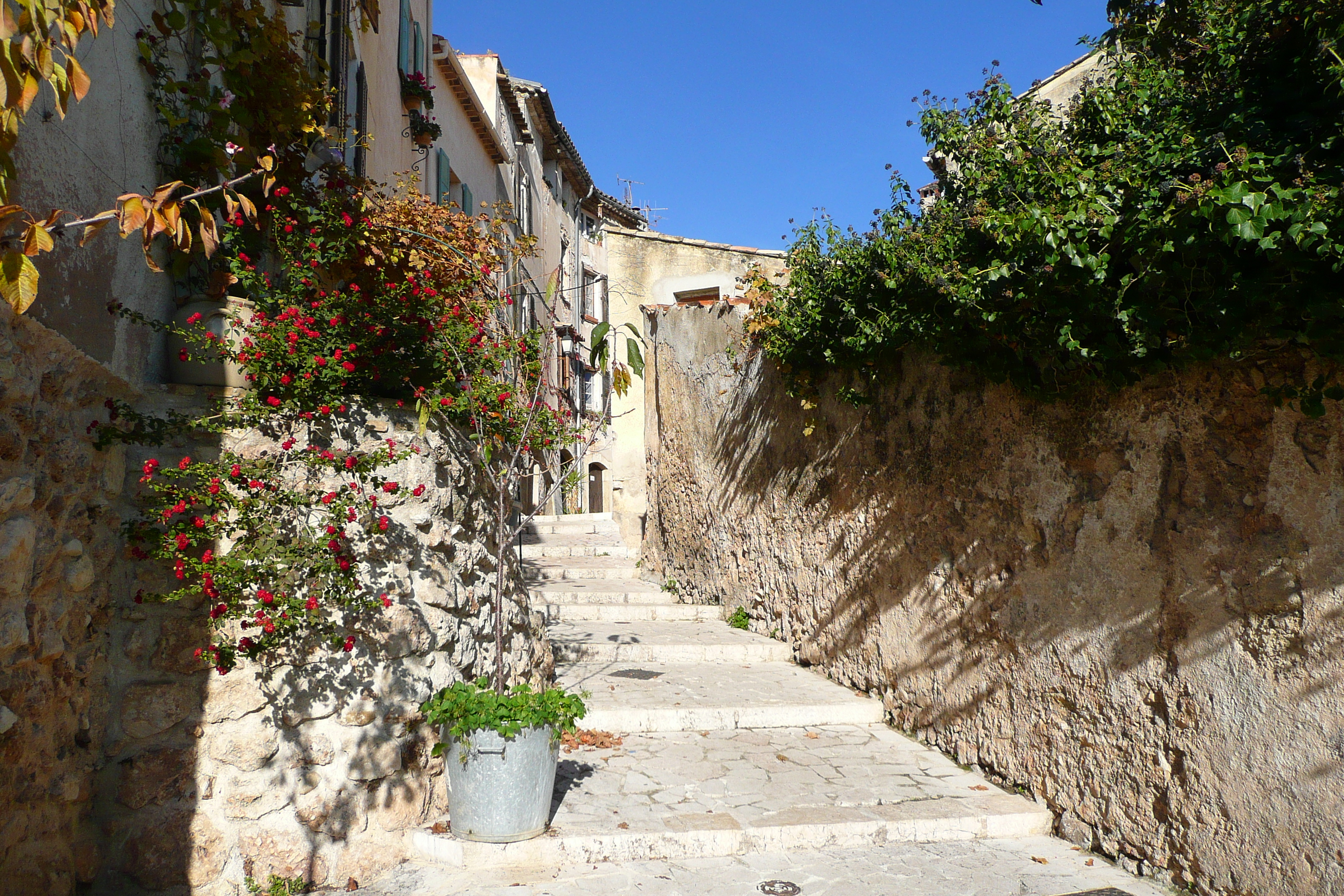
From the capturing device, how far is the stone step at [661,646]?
299 inches

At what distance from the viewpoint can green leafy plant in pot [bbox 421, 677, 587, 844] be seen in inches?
163

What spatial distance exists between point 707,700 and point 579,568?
4740 millimetres

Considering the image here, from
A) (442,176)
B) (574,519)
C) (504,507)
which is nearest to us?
(504,507)

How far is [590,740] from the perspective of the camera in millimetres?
5840

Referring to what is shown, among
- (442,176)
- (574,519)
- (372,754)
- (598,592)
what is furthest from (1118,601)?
(574,519)

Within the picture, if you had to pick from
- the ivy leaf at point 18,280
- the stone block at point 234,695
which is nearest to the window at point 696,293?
the stone block at point 234,695

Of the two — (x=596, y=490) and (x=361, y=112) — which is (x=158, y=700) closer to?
(x=361, y=112)

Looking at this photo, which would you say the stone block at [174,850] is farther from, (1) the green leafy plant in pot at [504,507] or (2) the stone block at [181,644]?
(1) the green leafy plant in pot at [504,507]

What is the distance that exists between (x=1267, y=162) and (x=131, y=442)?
4786 mm

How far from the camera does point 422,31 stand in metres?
11.8

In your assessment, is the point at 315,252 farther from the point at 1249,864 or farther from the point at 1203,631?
the point at 1249,864

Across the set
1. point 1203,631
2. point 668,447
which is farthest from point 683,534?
point 1203,631

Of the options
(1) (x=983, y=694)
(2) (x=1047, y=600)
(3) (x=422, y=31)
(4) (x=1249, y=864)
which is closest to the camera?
(4) (x=1249, y=864)

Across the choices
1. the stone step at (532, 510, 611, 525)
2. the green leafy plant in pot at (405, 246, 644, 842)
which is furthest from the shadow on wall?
the stone step at (532, 510, 611, 525)
